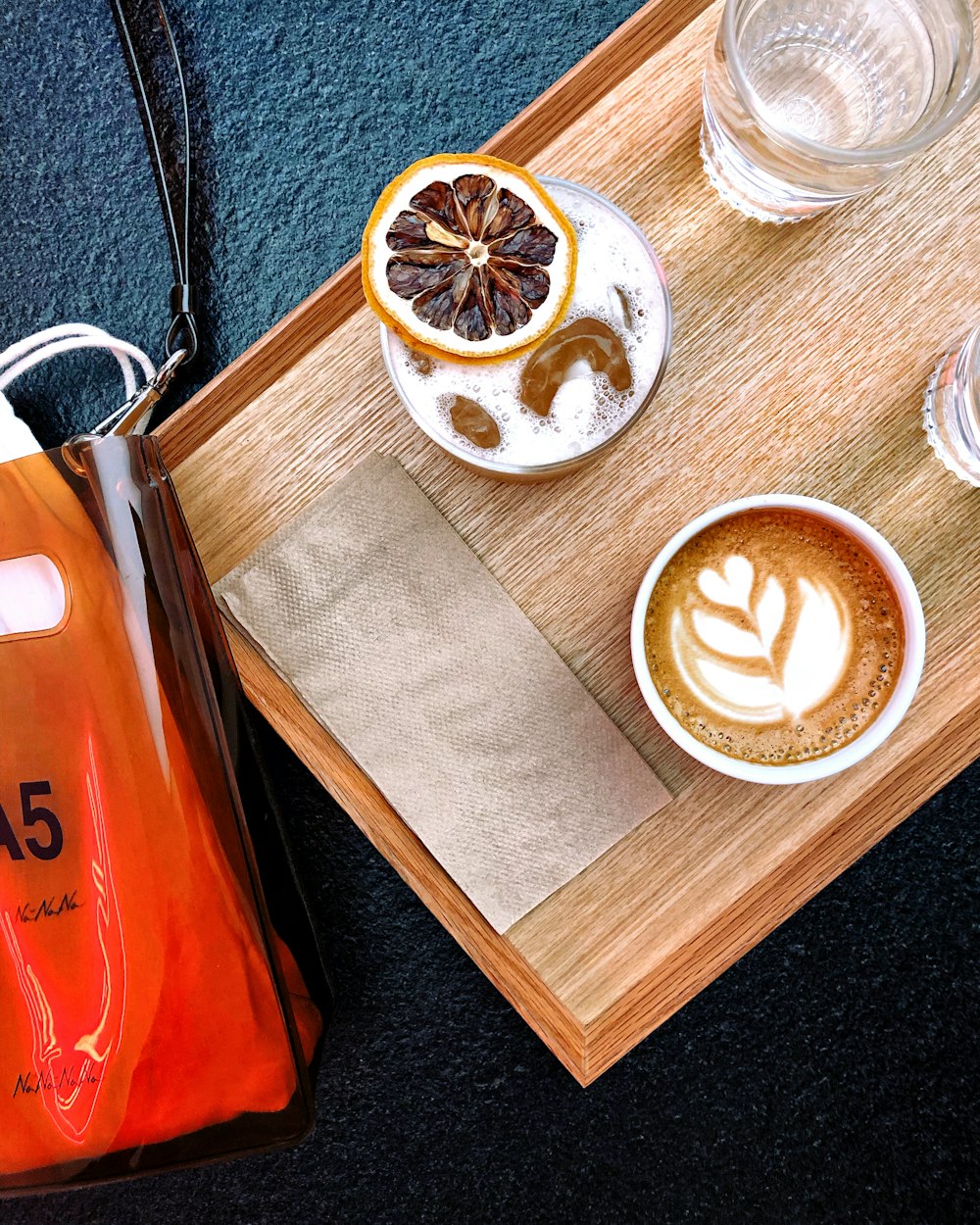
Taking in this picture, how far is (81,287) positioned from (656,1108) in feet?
3.64

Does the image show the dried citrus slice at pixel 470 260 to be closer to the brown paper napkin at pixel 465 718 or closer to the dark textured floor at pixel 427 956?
the brown paper napkin at pixel 465 718

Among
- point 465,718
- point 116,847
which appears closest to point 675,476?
point 465,718

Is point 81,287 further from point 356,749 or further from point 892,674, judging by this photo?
point 892,674

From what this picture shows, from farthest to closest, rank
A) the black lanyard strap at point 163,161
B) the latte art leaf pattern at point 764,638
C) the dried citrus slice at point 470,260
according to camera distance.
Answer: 1. the black lanyard strap at point 163,161
2. the latte art leaf pattern at point 764,638
3. the dried citrus slice at point 470,260

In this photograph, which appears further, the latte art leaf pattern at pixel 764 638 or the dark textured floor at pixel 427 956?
the dark textured floor at pixel 427 956

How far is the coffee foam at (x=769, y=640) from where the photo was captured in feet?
2.06

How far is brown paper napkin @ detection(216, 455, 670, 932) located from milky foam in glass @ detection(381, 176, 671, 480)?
7 cm

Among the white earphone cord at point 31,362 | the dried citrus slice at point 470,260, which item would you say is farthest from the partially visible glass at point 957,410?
the white earphone cord at point 31,362

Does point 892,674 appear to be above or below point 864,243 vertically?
below

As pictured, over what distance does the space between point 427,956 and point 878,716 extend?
61cm

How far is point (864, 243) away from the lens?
629 mm

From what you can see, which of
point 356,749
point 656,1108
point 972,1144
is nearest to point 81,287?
point 356,749

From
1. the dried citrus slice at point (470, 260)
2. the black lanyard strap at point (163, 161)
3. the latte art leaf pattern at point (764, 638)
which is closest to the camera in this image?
the dried citrus slice at point (470, 260)

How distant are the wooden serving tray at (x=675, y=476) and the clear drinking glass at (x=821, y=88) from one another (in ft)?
0.11
